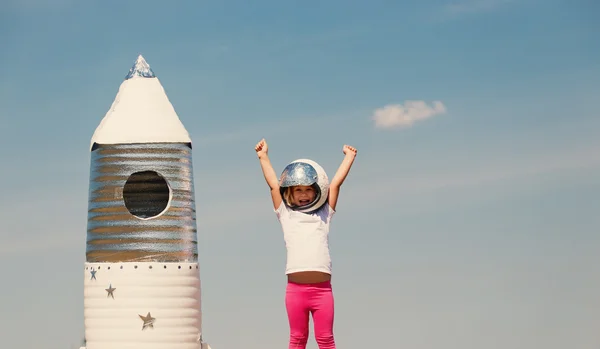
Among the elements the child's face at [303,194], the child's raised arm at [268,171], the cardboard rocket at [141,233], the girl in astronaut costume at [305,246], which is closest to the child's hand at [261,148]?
the child's raised arm at [268,171]

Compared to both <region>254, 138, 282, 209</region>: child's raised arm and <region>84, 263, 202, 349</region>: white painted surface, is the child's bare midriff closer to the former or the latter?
<region>254, 138, 282, 209</region>: child's raised arm

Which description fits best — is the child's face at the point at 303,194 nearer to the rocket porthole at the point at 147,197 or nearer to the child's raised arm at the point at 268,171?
the child's raised arm at the point at 268,171

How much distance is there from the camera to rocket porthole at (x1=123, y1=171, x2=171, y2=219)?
45.6ft

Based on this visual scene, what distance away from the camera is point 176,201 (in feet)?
45.1

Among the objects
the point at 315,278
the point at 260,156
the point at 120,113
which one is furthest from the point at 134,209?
the point at 315,278

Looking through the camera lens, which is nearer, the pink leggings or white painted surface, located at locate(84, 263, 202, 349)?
the pink leggings

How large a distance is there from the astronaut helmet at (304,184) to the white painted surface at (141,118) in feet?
9.32

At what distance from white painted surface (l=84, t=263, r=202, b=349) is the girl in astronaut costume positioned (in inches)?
98.7

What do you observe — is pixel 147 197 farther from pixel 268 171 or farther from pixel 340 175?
pixel 340 175

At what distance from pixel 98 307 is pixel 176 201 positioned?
5.85 feet

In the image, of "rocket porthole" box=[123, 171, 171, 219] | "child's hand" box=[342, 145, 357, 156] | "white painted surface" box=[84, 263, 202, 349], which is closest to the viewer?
"child's hand" box=[342, 145, 357, 156]

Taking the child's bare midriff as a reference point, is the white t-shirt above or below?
above

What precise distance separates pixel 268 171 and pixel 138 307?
2.92 meters

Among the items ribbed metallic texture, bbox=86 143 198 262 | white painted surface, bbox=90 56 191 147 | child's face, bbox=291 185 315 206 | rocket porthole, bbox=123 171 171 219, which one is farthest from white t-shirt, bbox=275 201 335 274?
white painted surface, bbox=90 56 191 147
